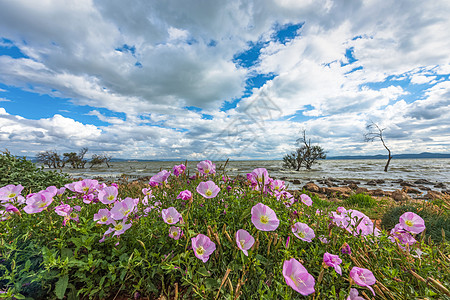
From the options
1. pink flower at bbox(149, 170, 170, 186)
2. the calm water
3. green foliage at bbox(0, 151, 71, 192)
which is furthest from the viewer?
the calm water

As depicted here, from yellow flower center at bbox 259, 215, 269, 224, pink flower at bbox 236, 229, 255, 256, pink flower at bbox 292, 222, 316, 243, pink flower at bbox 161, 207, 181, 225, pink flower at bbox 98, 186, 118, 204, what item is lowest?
pink flower at bbox 292, 222, 316, 243

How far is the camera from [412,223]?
155 centimetres

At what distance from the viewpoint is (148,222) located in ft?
4.87

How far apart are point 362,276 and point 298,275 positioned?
0.39m

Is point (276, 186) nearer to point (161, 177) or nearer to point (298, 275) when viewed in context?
point (298, 275)

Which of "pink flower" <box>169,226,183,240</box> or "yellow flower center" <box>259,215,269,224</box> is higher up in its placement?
"yellow flower center" <box>259,215,269,224</box>

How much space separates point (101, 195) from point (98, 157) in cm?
4145

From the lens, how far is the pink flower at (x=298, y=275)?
1.00 metres

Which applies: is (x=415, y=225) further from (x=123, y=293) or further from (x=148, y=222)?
(x=123, y=293)

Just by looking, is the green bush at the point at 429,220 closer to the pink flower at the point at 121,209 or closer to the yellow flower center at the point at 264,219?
the yellow flower center at the point at 264,219

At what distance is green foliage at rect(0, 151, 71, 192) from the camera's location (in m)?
3.67

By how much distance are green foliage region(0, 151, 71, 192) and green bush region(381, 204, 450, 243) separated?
677 centimetres

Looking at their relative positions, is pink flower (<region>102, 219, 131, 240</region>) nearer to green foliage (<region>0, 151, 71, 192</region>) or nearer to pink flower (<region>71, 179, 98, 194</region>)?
pink flower (<region>71, 179, 98, 194</region>)

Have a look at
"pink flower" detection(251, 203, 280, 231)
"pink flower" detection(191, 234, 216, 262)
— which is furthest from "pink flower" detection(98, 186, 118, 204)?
"pink flower" detection(251, 203, 280, 231)
